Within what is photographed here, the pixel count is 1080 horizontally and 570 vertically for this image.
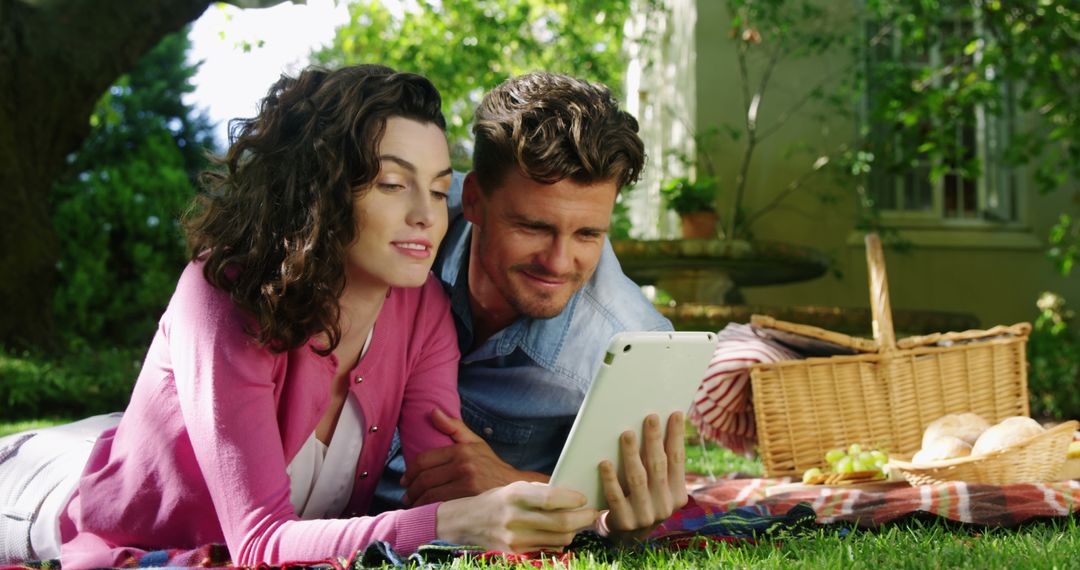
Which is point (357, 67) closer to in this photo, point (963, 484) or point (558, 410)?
point (558, 410)

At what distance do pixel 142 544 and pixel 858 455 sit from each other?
2.52 meters

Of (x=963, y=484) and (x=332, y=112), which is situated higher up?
(x=332, y=112)

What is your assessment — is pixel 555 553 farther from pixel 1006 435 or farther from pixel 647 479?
pixel 1006 435

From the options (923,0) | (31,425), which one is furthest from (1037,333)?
(31,425)

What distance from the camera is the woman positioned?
2055mm

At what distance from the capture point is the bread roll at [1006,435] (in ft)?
11.4

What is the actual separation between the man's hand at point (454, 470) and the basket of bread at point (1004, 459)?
162 centimetres

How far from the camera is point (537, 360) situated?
296 cm

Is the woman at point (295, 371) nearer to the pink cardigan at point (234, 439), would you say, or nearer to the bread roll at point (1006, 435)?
the pink cardigan at point (234, 439)

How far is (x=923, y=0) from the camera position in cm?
794

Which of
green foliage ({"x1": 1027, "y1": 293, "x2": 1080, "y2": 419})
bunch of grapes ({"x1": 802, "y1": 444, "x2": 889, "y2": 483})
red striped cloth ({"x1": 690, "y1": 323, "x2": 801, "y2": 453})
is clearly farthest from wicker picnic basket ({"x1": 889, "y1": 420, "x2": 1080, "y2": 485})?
green foliage ({"x1": 1027, "y1": 293, "x2": 1080, "y2": 419})

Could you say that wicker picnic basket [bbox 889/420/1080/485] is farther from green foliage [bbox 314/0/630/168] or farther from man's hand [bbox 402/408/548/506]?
green foliage [bbox 314/0/630/168]

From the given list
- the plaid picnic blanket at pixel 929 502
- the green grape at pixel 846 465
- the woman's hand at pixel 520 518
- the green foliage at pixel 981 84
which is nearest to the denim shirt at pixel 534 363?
the plaid picnic blanket at pixel 929 502

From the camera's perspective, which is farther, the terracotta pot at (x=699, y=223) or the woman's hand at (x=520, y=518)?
the terracotta pot at (x=699, y=223)
